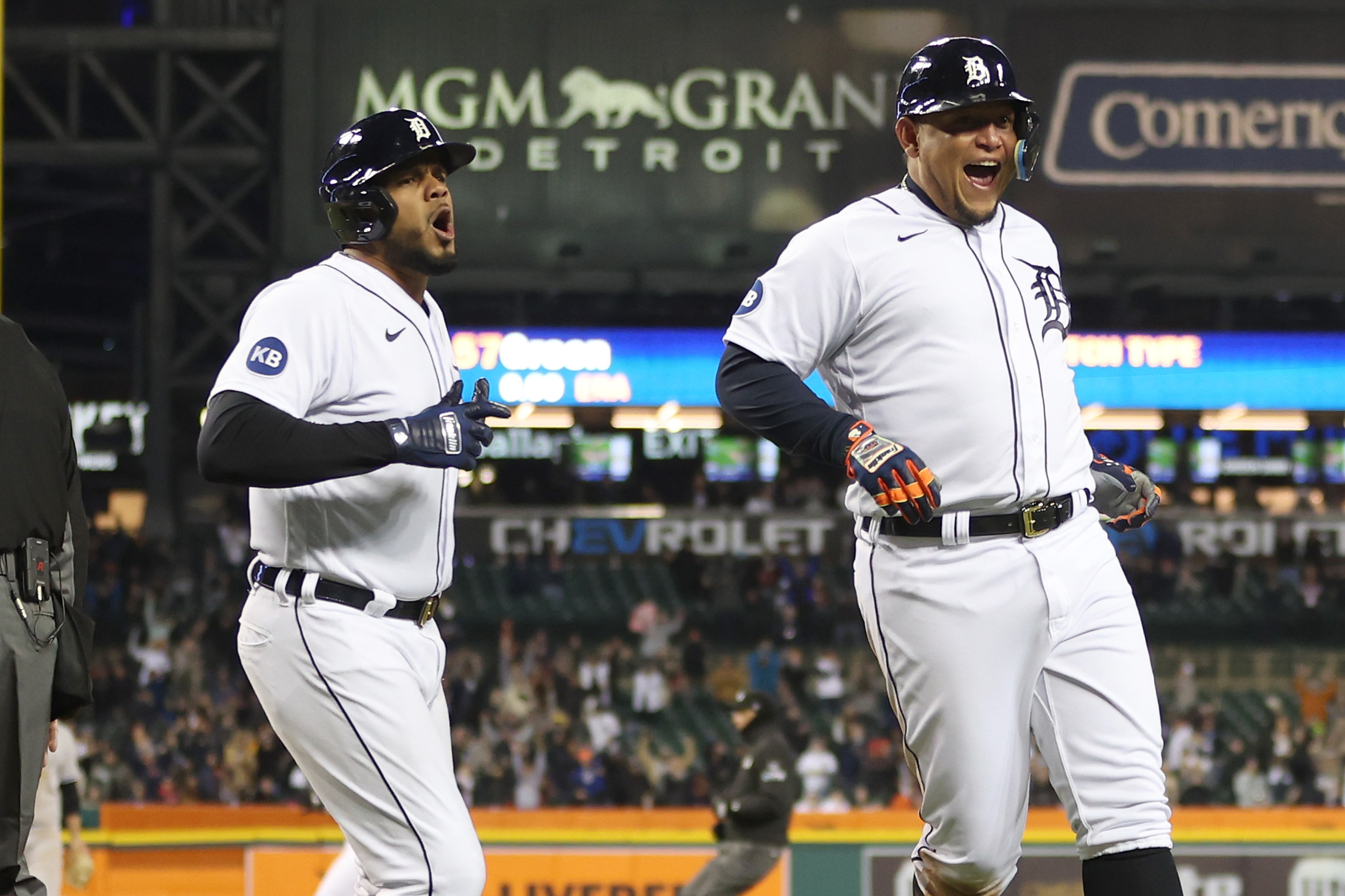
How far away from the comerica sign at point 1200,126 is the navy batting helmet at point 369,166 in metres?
11.7

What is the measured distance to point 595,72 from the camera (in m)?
14.9

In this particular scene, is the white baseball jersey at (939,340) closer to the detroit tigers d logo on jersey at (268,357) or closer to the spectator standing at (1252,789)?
the detroit tigers d logo on jersey at (268,357)

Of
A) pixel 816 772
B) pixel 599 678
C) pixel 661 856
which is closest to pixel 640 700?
pixel 599 678

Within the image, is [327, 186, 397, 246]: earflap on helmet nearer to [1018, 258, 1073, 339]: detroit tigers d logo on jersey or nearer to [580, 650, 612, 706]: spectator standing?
[1018, 258, 1073, 339]: detroit tigers d logo on jersey

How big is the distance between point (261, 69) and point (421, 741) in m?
12.9

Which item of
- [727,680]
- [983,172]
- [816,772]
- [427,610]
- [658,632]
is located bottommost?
[816,772]

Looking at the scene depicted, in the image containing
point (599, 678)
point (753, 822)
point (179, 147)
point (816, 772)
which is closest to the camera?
point (753, 822)

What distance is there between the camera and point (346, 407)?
3.59 m

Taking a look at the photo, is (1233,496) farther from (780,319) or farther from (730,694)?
(780,319)

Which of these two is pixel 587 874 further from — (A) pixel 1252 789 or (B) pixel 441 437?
(A) pixel 1252 789

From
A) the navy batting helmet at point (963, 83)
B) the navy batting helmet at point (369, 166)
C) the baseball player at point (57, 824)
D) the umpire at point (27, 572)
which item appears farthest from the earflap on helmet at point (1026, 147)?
the baseball player at point (57, 824)

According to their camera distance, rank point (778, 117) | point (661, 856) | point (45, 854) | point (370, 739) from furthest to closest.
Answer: point (778, 117) → point (661, 856) → point (45, 854) → point (370, 739)

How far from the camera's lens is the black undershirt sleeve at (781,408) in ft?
11.3

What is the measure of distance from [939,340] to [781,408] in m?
0.35
